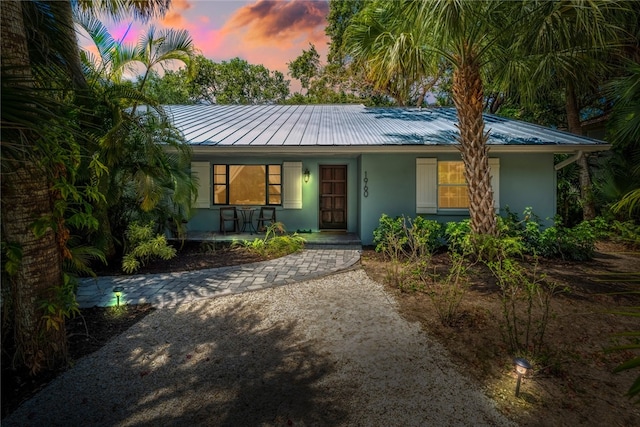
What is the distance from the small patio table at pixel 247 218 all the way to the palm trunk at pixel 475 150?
5.95 m

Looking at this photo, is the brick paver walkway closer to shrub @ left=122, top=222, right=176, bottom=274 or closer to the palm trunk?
shrub @ left=122, top=222, right=176, bottom=274

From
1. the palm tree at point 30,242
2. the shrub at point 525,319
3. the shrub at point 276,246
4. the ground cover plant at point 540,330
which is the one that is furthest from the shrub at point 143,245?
the shrub at point 525,319

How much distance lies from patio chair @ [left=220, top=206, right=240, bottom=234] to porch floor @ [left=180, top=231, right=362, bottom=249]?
0.91 ft

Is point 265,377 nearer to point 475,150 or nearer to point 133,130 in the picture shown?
point 133,130

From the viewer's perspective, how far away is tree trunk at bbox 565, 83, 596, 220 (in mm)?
10469

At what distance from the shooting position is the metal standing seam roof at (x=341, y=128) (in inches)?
308

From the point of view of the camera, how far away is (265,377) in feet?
9.29

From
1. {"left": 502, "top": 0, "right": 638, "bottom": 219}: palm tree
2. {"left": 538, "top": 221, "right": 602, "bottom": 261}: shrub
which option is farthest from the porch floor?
{"left": 502, "top": 0, "right": 638, "bottom": 219}: palm tree

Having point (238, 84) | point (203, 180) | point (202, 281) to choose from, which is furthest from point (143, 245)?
point (238, 84)

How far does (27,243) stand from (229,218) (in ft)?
22.4

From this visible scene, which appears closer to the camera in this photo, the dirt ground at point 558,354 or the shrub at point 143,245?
the dirt ground at point 558,354

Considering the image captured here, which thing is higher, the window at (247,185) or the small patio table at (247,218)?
the window at (247,185)

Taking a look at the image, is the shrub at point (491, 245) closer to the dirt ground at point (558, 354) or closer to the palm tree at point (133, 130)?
the dirt ground at point (558, 354)

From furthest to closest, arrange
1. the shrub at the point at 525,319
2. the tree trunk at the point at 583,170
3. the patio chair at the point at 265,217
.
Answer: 1. the tree trunk at the point at 583,170
2. the patio chair at the point at 265,217
3. the shrub at the point at 525,319
